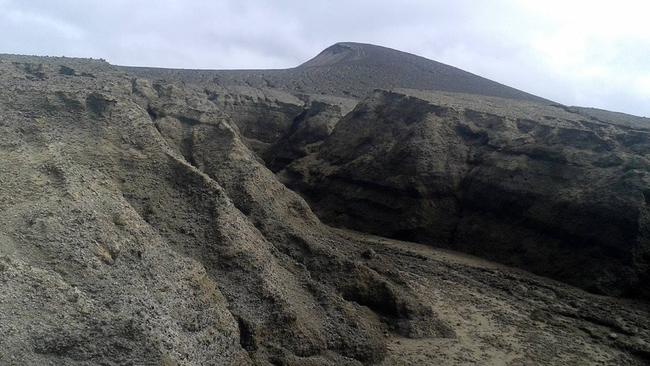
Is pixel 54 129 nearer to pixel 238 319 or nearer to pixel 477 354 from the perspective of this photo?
pixel 238 319

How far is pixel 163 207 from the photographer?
929cm

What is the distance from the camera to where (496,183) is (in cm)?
1777

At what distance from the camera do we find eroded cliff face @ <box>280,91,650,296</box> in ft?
48.5

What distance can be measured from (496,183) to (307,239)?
8740 millimetres

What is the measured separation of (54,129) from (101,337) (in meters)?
4.27

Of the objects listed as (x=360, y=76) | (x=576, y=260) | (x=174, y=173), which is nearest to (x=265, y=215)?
(x=174, y=173)

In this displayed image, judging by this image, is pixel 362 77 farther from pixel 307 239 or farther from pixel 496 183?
pixel 307 239

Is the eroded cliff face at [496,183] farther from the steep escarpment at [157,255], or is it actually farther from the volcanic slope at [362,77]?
the volcanic slope at [362,77]

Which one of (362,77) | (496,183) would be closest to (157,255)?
(496,183)

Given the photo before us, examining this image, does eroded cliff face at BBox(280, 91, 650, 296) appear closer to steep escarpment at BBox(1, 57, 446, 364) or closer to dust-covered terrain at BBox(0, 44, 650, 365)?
dust-covered terrain at BBox(0, 44, 650, 365)

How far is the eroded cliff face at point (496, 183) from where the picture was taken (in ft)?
48.5

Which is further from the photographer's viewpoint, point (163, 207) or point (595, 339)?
point (595, 339)

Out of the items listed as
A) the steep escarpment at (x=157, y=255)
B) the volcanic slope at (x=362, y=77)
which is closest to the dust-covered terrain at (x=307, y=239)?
the steep escarpment at (x=157, y=255)

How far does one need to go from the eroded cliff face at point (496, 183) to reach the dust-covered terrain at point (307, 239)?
6 centimetres
